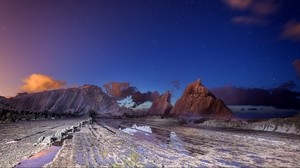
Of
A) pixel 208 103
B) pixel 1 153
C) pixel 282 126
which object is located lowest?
pixel 1 153

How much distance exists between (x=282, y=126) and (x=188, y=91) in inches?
3712

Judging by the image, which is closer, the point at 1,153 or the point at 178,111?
the point at 1,153

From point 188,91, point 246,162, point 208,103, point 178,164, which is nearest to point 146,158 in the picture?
point 178,164

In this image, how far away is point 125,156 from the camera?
47.7 feet

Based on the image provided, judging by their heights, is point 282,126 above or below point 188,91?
below

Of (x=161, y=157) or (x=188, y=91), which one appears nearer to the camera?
(x=161, y=157)

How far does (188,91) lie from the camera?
444 ft

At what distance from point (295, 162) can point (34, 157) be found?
13.1m

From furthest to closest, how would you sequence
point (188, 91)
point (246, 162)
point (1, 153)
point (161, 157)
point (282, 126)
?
1. point (188, 91)
2. point (282, 126)
3. point (1, 153)
4. point (161, 157)
5. point (246, 162)

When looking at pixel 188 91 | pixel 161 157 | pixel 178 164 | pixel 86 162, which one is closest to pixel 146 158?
pixel 161 157

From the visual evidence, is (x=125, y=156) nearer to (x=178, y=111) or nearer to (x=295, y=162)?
(x=295, y=162)

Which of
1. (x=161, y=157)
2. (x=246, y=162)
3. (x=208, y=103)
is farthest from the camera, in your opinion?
(x=208, y=103)

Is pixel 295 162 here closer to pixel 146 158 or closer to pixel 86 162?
A: pixel 146 158

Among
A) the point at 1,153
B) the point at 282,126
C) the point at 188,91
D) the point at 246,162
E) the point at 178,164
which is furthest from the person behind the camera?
the point at 188,91
